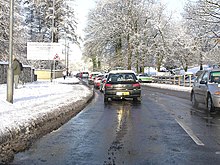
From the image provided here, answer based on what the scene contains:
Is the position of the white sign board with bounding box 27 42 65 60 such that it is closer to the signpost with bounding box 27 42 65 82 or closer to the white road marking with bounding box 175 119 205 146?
the signpost with bounding box 27 42 65 82

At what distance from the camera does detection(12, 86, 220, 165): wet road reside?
221 inches

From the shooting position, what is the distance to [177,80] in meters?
38.5

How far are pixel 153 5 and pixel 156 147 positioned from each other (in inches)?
1651

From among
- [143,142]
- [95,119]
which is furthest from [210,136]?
[95,119]

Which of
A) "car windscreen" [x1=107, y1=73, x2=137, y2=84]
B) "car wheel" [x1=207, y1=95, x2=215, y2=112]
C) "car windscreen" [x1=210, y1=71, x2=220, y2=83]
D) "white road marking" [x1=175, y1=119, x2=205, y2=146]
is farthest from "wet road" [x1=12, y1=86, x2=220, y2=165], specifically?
"car windscreen" [x1=107, y1=73, x2=137, y2=84]

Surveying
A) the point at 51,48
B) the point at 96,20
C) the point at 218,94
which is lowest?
the point at 218,94

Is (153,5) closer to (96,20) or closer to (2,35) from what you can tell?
(96,20)

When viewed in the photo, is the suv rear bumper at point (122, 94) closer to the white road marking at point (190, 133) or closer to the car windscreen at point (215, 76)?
the car windscreen at point (215, 76)

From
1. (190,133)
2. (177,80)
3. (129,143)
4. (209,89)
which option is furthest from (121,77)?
(177,80)

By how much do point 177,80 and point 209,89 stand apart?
26424 mm

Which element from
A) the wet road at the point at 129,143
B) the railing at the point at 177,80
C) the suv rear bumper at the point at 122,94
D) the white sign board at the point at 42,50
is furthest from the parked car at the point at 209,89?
the railing at the point at 177,80

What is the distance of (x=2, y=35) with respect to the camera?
109ft

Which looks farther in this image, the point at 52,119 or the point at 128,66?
the point at 128,66

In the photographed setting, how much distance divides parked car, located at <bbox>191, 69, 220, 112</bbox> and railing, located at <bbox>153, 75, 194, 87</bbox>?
18.9 m
